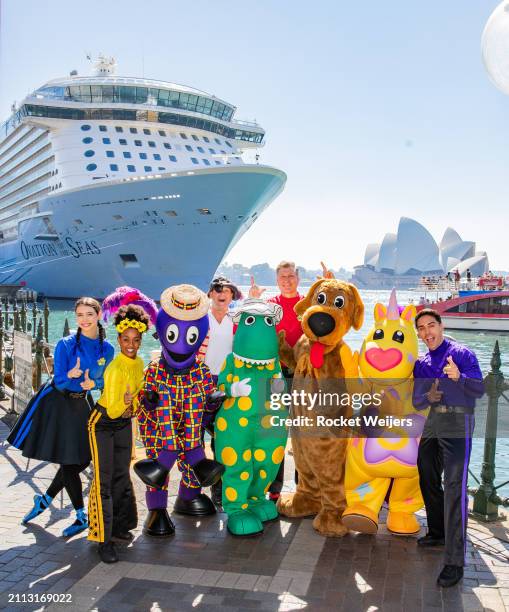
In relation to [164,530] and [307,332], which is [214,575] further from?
[307,332]

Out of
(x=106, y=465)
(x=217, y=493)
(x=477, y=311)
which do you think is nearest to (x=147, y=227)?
(x=477, y=311)

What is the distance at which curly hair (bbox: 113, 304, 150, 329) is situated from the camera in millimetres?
3701

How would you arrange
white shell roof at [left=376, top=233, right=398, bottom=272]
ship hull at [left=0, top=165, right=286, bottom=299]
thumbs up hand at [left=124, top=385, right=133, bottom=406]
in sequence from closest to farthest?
thumbs up hand at [left=124, top=385, right=133, bottom=406], ship hull at [left=0, top=165, right=286, bottom=299], white shell roof at [left=376, top=233, right=398, bottom=272]

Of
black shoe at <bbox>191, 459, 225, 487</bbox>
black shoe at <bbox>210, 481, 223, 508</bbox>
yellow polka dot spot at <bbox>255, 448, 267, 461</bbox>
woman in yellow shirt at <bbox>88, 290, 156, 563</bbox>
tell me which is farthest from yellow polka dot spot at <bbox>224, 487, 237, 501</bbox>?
woman in yellow shirt at <bbox>88, 290, 156, 563</bbox>

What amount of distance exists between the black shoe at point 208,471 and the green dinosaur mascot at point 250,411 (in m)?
0.10

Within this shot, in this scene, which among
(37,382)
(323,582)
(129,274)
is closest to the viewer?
(323,582)

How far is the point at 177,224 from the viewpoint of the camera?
2480 cm

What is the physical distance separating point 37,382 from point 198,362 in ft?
11.5

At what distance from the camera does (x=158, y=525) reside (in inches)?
152

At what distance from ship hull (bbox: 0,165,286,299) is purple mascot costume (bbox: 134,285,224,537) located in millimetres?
19835

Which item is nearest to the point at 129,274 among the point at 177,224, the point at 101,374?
the point at 177,224

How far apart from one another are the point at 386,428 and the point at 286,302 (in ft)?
4.28

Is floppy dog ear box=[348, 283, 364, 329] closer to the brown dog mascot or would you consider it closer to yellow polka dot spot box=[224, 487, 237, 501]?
the brown dog mascot

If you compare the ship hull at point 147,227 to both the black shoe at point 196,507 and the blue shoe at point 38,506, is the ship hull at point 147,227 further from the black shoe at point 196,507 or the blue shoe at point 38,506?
the blue shoe at point 38,506
